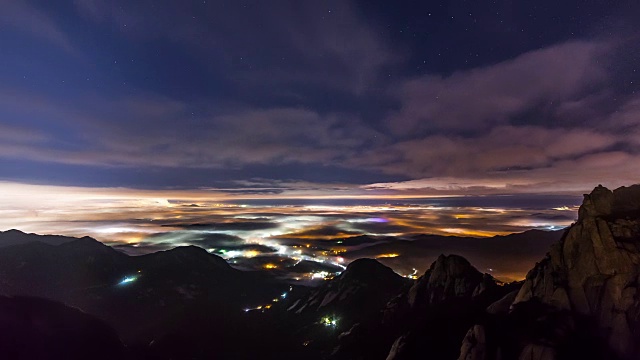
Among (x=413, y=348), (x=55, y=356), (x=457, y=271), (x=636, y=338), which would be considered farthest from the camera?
(x=55, y=356)

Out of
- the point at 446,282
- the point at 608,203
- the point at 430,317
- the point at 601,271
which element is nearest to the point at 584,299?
the point at 601,271

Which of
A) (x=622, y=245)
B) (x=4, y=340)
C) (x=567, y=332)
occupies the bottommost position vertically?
(x=4, y=340)

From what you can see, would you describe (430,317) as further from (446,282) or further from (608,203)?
(608,203)

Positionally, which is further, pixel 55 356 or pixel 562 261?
pixel 55 356

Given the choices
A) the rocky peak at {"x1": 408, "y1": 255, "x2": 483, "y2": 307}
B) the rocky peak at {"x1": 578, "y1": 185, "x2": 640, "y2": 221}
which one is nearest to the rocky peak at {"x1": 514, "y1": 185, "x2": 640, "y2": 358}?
the rocky peak at {"x1": 578, "y1": 185, "x2": 640, "y2": 221}

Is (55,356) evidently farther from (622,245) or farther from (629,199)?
(629,199)

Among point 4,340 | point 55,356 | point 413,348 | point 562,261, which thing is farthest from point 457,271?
point 4,340

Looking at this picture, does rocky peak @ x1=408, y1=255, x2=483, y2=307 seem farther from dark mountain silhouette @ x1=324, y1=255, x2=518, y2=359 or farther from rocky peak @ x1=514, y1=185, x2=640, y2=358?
rocky peak @ x1=514, y1=185, x2=640, y2=358
